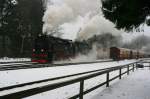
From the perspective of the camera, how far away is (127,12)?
44.3ft

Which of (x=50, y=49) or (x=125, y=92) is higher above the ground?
(x=50, y=49)

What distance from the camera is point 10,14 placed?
56.3 m

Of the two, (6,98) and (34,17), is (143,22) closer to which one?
(6,98)

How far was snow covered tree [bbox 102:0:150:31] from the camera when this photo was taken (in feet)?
41.6

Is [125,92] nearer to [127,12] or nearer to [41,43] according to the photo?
[127,12]

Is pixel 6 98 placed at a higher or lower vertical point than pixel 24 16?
lower

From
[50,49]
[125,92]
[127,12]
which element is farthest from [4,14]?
[125,92]

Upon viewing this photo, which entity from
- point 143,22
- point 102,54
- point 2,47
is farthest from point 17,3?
point 143,22

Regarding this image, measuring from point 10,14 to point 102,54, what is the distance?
21.0 metres

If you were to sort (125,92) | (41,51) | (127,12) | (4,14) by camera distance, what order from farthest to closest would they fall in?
1. (4,14)
2. (41,51)
3. (127,12)
4. (125,92)

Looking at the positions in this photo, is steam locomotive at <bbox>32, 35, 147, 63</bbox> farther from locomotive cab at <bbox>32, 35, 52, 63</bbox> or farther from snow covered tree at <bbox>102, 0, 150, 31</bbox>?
snow covered tree at <bbox>102, 0, 150, 31</bbox>

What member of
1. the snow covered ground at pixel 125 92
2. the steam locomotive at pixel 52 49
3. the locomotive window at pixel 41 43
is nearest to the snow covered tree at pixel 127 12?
the snow covered ground at pixel 125 92

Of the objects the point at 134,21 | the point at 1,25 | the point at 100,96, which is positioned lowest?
the point at 100,96

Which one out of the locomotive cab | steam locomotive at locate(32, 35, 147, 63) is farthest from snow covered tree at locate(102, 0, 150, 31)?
steam locomotive at locate(32, 35, 147, 63)
